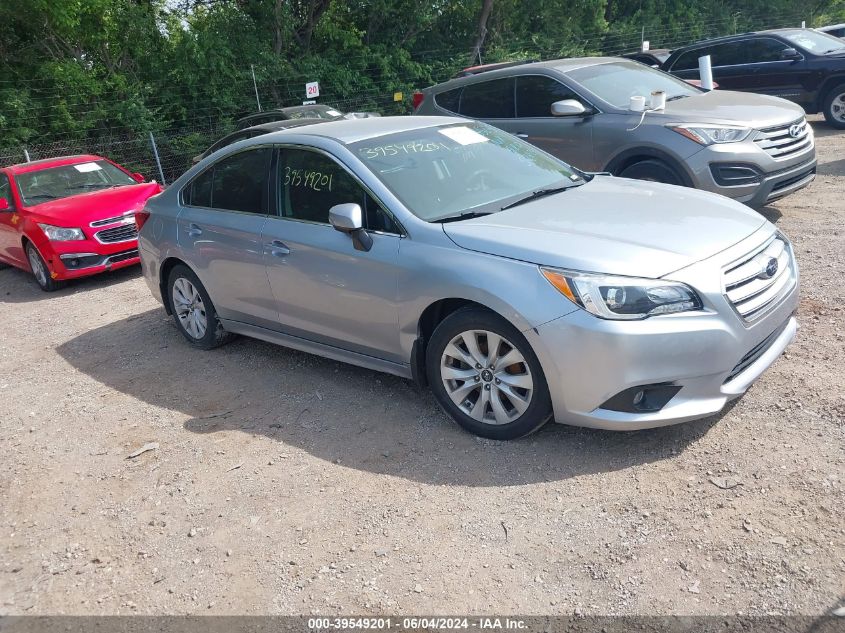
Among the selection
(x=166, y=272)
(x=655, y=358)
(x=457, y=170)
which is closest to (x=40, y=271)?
(x=166, y=272)

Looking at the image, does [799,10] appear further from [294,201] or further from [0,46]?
[294,201]

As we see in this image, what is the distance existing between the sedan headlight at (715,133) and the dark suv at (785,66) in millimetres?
6512

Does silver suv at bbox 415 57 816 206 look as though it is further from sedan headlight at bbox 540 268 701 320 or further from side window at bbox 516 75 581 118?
sedan headlight at bbox 540 268 701 320

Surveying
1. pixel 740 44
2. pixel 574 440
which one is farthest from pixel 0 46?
pixel 574 440

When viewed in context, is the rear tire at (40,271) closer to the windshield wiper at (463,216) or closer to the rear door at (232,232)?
the rear door at (232,232)

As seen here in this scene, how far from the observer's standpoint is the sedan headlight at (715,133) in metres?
7.15

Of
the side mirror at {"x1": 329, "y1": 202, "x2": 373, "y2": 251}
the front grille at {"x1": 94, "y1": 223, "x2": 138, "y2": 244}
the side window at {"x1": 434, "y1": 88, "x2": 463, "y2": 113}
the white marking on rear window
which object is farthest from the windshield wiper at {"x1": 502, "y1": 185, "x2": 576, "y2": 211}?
the white marking on rear window

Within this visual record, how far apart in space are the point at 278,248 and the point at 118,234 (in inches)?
195

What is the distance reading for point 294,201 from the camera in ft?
16.9

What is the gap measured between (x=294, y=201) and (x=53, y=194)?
6136 millimetres

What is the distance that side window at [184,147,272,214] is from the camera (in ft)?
17.7

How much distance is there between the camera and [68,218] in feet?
30.0

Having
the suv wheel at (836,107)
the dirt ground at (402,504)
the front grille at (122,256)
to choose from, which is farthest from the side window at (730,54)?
the front grille at (122,256)

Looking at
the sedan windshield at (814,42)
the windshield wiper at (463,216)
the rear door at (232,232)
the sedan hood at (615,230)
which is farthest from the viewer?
Answer: the sedan windshield at (814,42)
